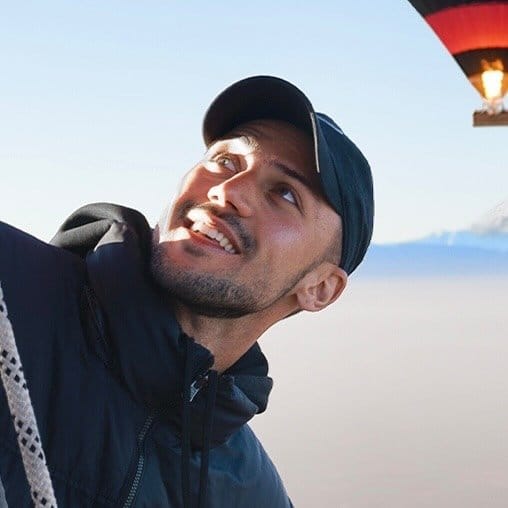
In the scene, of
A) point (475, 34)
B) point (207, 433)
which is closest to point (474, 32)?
point (475, 34)

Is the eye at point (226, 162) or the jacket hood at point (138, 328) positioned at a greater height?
the eye at point (226, 162)

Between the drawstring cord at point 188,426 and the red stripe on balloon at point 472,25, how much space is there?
2.55m

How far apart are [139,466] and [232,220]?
0.27 meters

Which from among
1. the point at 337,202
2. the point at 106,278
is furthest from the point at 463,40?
the point at 106,278

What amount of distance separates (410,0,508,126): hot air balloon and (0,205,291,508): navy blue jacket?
2.52 metres

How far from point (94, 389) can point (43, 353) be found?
0.07 metres

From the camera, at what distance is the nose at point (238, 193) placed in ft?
3.68

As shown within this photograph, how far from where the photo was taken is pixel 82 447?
100 cm

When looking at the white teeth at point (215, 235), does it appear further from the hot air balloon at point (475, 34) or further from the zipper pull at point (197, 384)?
the hot air balloon at point (475, 34)

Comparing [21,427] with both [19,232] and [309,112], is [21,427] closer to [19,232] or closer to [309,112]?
[19,232]

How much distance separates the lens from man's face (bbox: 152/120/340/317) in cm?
109

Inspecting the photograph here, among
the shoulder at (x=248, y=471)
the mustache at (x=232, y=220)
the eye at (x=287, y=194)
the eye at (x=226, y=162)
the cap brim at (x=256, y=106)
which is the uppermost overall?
the cap brim at (x=256, y=106)

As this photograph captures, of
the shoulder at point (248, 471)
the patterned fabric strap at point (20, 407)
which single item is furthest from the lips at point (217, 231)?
the patterned fabric strap at point (20, 407)

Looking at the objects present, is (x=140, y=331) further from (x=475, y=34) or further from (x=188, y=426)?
(x=475, y=34)
